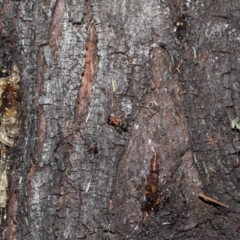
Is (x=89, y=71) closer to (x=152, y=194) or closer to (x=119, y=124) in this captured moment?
(x=119, y=124)

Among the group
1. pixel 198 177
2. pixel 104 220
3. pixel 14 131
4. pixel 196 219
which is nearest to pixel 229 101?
pixel 198 177

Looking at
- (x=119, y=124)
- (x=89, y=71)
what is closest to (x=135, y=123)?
(x=119, y=124)

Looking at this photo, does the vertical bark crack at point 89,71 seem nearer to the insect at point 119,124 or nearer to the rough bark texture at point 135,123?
the rough bark texture at point 135,123

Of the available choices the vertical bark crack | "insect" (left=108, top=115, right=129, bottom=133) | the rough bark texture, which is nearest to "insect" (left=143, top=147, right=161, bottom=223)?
the rough bark texture

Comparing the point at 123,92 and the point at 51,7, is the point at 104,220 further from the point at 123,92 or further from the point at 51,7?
the point at 51,7

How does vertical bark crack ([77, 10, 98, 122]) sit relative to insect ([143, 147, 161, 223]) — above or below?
above

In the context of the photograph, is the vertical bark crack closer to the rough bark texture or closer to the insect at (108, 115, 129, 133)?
the rough bark texture

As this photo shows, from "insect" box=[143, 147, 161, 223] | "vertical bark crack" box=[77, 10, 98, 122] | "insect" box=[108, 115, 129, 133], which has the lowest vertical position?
"insect" box=[143, 147, 161, 223]
